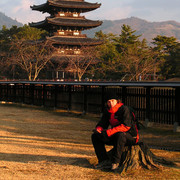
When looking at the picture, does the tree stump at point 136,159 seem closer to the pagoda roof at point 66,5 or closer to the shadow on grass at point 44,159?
the shadow on grass at point 44,159

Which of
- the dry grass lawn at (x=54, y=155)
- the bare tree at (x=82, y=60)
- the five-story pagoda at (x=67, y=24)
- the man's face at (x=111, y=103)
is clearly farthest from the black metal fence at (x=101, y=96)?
the five-story pagoda at (x=67, y=24)

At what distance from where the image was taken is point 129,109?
679 cm

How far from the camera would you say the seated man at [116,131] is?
6.61m

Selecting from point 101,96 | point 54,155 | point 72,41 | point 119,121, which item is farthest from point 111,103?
point 72,41

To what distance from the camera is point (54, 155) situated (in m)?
8.50

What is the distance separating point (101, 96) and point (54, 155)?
34.9ft

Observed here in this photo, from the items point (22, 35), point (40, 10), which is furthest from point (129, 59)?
point (22, 35)

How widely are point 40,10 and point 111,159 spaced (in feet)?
168

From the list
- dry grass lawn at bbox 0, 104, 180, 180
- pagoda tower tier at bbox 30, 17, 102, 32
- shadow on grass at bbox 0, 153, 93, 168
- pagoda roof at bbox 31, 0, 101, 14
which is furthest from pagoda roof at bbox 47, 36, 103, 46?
shadow on grass at bbox 0, 153, 93, 168

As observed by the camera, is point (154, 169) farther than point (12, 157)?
No

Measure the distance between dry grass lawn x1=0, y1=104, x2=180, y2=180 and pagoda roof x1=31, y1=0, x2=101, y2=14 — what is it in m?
39.8

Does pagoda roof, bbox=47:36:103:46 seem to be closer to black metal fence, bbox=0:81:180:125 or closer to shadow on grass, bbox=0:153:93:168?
black metal fence, bbox=0:81:180:125

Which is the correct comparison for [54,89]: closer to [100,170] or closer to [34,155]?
[34,155]

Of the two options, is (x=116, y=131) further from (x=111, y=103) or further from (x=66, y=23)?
(x=66, y=23)
